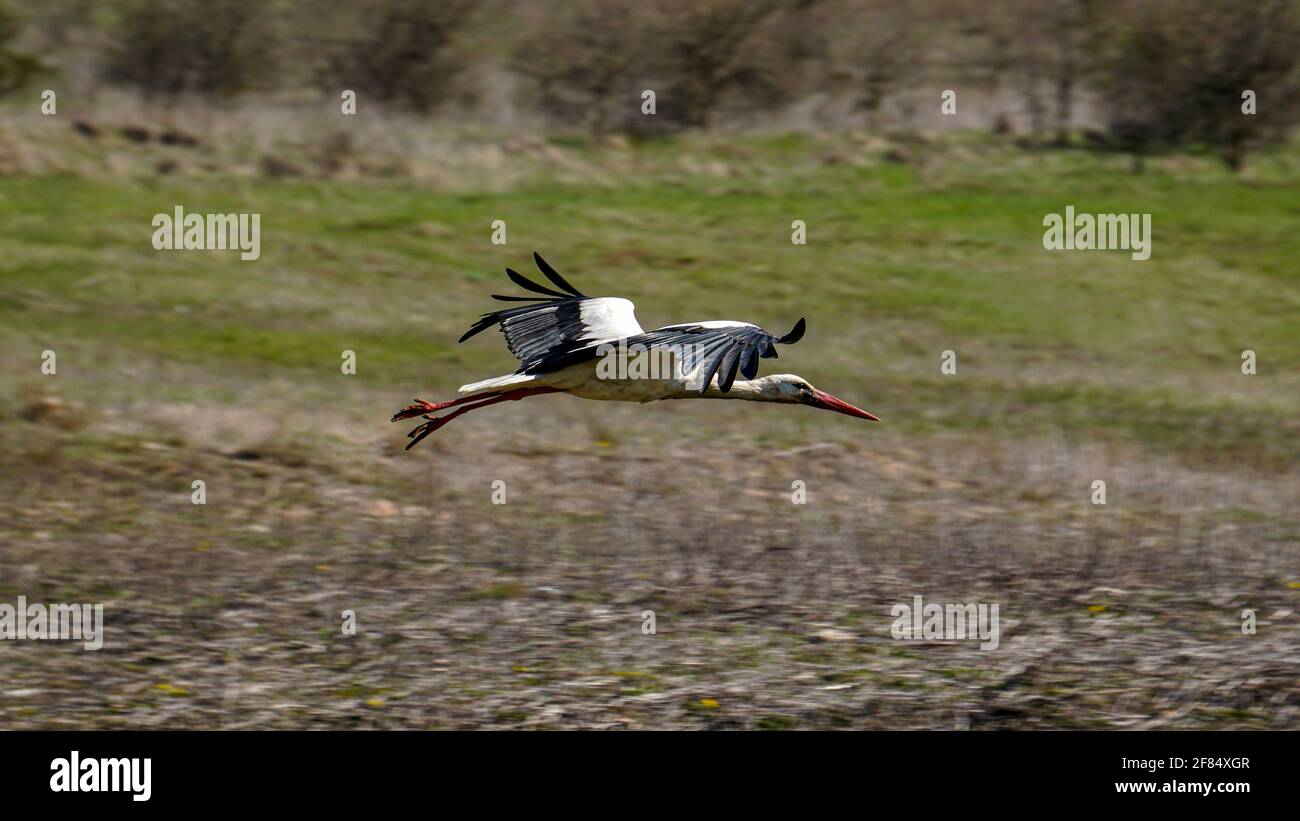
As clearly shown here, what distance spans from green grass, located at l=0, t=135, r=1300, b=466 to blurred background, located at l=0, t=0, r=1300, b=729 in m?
0.10

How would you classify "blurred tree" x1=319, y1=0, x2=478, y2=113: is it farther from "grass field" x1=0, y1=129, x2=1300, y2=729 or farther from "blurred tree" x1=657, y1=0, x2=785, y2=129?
"blurred tree" x1=657, y1=0, x2=785, y2=129

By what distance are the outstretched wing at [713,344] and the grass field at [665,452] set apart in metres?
3.45

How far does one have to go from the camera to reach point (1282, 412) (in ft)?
77.9

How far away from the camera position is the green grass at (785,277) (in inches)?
926

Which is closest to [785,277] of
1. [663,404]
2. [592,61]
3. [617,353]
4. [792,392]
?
[663,404]

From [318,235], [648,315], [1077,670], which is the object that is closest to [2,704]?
[1077,670]

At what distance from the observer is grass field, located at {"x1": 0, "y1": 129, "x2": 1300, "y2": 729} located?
1425 cm

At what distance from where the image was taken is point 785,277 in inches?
1085

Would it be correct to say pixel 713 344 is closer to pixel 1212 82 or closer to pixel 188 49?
pixel 1212 82

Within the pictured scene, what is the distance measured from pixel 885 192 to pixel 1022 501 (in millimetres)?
12565

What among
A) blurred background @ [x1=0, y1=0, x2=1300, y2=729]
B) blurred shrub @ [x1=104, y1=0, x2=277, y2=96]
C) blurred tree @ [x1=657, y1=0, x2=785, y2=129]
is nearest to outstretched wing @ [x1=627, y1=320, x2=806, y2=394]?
blurred background @ [x1=0, y1=0, x2=1300, y2=729]

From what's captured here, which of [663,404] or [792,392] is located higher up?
[663,404]

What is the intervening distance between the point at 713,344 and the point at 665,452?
33.4 ft

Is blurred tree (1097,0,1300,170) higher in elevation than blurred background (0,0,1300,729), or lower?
higher
